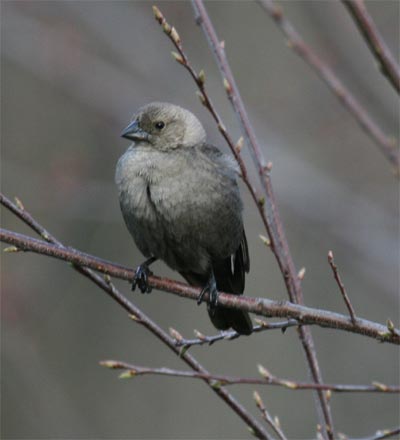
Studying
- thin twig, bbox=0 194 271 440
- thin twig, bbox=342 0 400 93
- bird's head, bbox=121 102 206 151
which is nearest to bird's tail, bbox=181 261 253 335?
thin twig, bbox=0 194 271 440

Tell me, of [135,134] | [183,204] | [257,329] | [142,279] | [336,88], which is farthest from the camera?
[135,134]

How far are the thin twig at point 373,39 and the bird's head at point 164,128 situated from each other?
254 cm

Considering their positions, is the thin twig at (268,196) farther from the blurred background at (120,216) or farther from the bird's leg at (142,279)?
the blurred background at (120,216)

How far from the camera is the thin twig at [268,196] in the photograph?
283 cm

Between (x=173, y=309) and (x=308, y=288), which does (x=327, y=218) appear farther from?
(x=173, y=309)

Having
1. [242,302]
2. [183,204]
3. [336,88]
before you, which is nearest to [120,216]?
[183,204]

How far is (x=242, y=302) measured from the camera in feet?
11.0

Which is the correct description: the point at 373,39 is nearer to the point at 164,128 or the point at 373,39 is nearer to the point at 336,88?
the point at 336,88

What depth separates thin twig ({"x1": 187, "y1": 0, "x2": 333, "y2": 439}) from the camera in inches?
111

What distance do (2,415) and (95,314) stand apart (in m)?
1.31

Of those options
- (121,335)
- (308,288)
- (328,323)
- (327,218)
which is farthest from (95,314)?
(328,323)

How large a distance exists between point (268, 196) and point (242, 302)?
0.52 metres

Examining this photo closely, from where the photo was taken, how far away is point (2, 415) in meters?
7.48

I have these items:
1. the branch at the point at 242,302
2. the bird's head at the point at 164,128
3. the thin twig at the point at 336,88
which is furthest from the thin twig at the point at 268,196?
the bird's head at the point at 164,128
